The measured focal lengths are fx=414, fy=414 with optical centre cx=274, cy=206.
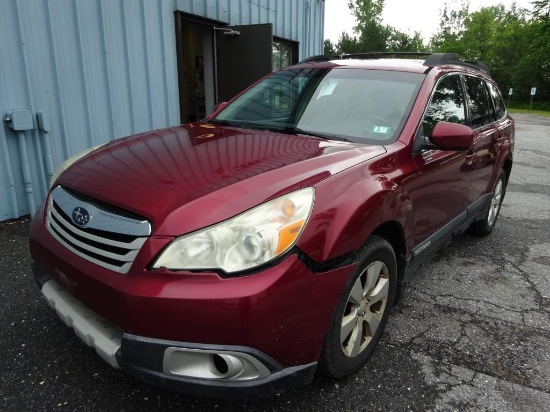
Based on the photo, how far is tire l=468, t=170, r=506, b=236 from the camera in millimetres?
4184

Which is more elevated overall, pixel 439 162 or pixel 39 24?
pixel 39 24

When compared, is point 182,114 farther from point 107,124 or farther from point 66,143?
point 66,143

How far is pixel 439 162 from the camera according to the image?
2688 mm

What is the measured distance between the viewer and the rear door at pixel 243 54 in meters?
6.48

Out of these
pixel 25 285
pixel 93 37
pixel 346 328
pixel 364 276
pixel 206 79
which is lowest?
pixel 25 285

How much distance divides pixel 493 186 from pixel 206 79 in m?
5.18

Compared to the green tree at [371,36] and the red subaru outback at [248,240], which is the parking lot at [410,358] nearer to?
the red subaru outback at [248,240]

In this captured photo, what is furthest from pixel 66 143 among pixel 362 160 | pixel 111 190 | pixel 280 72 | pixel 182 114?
pixel 362 160

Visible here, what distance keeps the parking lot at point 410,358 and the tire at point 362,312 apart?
0.54 feet

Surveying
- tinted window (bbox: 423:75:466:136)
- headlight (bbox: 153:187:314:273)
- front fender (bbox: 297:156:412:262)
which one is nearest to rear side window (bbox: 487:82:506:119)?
tinted window (bbox: 423:75:466:136)

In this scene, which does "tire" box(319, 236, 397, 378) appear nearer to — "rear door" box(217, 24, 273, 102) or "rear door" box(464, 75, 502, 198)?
"rear door" box(464, 75, 502, 198)

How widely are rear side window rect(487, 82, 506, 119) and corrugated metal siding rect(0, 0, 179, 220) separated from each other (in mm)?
3999

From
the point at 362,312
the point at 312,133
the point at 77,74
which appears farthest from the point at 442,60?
the point at 77,74

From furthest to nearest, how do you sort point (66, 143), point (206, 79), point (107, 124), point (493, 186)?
point (206, 79), point (107, 124), point (66, 143), point (493, 186)
